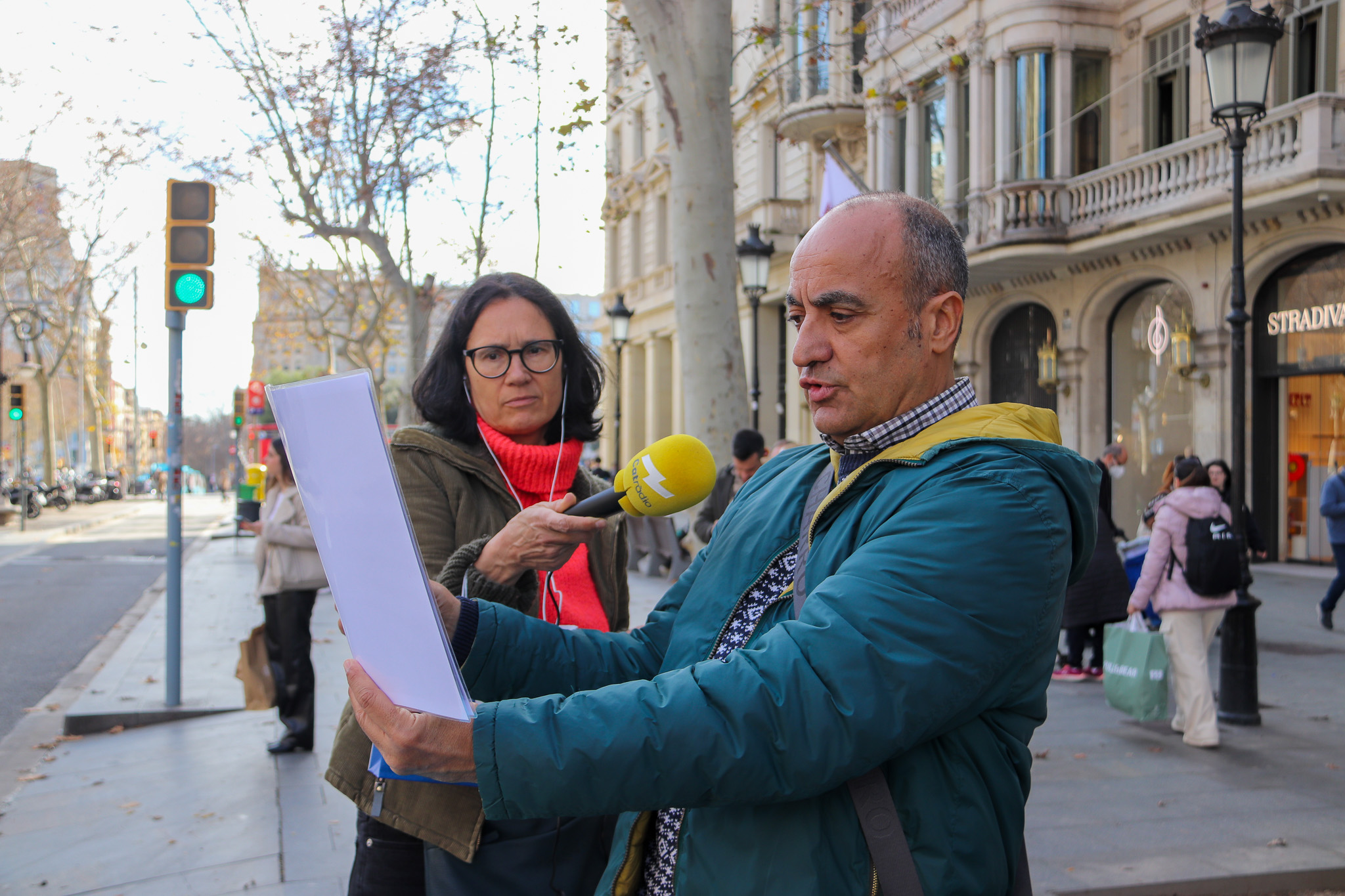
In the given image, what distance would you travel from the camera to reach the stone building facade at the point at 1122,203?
48.1ft

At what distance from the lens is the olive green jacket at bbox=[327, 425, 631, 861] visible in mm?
2178

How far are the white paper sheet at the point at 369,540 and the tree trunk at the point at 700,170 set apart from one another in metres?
5.73

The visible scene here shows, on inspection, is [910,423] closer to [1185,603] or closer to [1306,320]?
[1185,603]

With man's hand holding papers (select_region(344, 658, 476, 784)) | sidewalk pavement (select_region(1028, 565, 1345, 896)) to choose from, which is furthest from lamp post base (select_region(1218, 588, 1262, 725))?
man's hand holding papers (select_region(344, 658, 476, 784))

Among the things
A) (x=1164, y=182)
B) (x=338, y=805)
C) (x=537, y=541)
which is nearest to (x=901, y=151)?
(x=1164, y=182)

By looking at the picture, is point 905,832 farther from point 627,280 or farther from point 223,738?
point 627,280

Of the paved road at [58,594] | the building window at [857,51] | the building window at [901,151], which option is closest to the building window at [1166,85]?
the building window at [901,151]

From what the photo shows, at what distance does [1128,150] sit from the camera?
17.6 m

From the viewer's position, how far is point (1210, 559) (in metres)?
6.74

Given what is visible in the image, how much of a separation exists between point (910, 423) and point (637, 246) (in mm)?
36137

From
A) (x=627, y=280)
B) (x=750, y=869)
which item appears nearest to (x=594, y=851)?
(x=750, y=869)

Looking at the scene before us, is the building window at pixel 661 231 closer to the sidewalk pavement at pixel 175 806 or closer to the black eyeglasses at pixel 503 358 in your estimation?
the sidewalk pavement at pixel 175 806

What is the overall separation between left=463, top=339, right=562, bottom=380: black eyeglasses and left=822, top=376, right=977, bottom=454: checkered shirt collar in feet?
3.86

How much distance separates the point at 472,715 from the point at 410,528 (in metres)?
0.24
